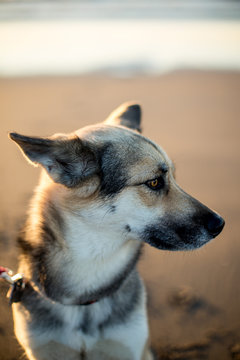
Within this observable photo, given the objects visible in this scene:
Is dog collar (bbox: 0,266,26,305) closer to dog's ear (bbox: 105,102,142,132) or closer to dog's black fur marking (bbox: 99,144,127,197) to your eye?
dog's black fur marking (bbox: 99,144,127,197)

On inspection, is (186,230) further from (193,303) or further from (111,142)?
(193,303)

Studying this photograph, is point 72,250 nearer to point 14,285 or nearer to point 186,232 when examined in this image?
point 14,285

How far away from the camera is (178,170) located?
239 inches

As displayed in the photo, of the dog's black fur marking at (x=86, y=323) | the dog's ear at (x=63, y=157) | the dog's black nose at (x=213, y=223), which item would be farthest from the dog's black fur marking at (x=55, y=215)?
the dog's black nose at (x=213, y=223)

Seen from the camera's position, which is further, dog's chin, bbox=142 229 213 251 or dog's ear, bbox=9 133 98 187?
dog's chin, bbox=142 229 213 251

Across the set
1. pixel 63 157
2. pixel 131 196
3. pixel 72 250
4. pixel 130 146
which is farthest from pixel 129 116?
pixel 72 250

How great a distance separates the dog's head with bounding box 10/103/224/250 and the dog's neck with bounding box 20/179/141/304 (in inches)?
2.2

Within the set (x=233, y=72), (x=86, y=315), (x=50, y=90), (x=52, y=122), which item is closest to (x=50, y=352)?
(x=86, y=315)

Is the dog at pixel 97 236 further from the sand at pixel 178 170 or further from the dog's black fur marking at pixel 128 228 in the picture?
the sand at pixel 178 170

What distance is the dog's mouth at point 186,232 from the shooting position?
252 centimetres

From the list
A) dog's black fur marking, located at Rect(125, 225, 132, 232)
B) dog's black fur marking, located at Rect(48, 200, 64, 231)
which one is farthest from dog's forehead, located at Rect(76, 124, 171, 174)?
dog's black fur marking, located at Rect(48, 200, 64, 231)

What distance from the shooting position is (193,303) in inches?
154

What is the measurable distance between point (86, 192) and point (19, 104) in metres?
7.28

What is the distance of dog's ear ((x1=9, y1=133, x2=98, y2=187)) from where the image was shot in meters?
2.05
